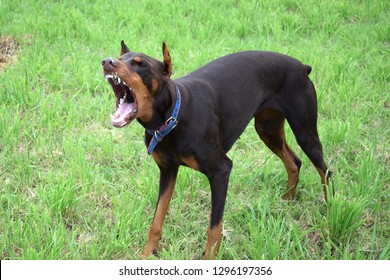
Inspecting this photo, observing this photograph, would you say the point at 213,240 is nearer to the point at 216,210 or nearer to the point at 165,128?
the point at 216,210

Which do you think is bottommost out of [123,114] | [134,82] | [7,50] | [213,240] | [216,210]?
[7,50]

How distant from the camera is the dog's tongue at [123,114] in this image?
2.77 meters

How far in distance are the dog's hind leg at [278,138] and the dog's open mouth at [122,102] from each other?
1.32 m

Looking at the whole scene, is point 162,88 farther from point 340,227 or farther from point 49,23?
point 49,23

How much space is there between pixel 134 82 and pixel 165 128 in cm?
34

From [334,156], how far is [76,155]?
233 centimetres

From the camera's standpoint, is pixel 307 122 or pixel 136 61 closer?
pixel 136 61

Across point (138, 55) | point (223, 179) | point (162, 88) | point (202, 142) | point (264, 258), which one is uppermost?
point (138, 55)

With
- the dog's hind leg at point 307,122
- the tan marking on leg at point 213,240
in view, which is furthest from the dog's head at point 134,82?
the dog's hind leg at point 307,122

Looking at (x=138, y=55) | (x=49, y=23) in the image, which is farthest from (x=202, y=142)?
(x=49, y=23)

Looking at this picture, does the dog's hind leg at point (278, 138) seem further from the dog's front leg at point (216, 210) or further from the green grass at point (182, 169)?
the dog's front leg at point (216, 210)

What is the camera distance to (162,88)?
9.53 ft

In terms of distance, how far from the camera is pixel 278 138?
12.7ft

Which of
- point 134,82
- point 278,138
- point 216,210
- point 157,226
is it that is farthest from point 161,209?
point 278,138
